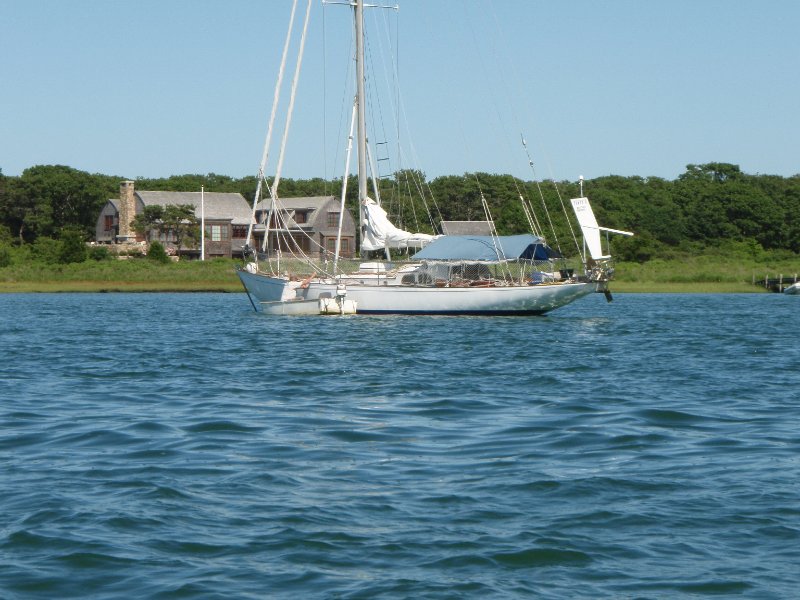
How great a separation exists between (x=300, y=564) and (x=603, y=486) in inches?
172

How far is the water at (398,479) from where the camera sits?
9867mm

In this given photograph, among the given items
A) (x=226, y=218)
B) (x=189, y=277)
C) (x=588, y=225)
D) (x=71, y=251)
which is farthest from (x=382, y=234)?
(x=226, y=218)

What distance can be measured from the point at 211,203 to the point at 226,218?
3072 millimetres

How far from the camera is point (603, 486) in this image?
13.1 m

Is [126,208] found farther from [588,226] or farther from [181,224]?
[588,226]

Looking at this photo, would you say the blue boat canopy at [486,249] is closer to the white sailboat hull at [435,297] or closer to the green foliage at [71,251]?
the white sailboat hull at [435,297]

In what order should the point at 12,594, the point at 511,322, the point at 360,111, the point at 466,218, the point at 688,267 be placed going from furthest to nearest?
the point at 466,218
the point at 688,267
the point at 360,111
the point at 511,322
the point at 12,594

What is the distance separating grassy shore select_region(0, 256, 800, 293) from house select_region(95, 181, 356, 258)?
13852 millimetres

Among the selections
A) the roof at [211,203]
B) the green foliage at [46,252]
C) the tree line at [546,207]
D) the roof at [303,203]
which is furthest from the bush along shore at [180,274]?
the roof at [211,203]

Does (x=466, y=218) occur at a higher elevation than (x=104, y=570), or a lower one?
higher

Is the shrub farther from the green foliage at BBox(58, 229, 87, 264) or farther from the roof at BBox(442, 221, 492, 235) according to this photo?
the roof at BBox(442, 221, 492, 235)

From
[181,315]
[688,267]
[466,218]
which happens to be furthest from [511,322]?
[466,218]

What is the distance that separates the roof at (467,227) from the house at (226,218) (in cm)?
1080

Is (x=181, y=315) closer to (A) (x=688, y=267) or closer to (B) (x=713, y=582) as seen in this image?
(B) (x=713, y=582)
